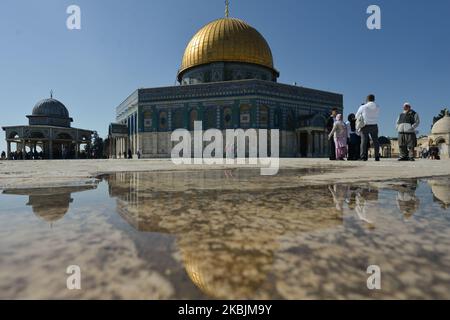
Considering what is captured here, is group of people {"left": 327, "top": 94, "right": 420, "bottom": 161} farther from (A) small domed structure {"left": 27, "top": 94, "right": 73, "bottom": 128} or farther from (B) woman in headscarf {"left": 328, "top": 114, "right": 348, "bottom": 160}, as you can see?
(A) small domed structure {"left": 27, "top": 94, "right": 73, "bottom": 128}

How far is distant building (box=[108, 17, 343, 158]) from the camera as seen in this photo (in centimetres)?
2195

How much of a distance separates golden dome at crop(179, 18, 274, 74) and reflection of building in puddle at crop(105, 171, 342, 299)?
2341cm

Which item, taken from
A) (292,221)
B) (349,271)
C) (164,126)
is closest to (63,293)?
(349,271)

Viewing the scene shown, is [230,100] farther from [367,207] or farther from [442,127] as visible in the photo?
[442,127]

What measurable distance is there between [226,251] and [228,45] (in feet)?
80.1

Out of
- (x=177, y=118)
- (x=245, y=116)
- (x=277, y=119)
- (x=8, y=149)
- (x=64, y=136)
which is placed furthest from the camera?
(x=64, y=136)

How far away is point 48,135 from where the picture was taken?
93.9 ft

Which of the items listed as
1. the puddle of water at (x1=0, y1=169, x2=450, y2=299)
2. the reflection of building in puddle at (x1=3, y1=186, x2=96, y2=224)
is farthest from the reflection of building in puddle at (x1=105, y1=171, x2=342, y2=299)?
the reflection of building in puddle at (x1=3, y1=186, x2=96, y2=224)

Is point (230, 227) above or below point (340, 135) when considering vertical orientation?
below

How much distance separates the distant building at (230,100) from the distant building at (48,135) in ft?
34.4

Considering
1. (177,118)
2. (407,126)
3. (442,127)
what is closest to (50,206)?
(407,126)

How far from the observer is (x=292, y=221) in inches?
36.3

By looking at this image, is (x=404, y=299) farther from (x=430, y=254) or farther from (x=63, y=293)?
(x=63, y=293)

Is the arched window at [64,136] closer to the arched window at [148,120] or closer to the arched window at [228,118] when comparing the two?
the arched window at [148,120]
